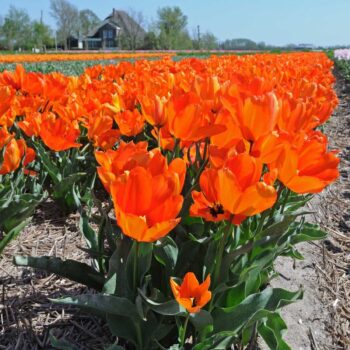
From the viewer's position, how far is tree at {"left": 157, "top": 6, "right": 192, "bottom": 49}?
75812mm

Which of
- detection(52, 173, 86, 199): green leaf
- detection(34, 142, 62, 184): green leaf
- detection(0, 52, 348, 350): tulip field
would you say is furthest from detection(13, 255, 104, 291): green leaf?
detection(34, 142, 62, 184): green leaf

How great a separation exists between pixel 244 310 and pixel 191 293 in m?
0.32

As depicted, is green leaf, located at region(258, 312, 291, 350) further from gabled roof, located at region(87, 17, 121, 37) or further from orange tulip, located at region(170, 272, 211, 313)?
gabled roof, located at region(87, 17, 121, 37)

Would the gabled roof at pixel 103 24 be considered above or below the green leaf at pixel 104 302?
above

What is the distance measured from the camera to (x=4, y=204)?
202cm

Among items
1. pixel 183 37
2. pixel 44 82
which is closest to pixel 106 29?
pixel 183 37

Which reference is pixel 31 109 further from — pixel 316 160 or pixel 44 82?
pixel 316 160

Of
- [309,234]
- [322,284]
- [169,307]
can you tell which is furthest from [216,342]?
[322,284]

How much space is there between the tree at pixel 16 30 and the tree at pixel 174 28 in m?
23.5

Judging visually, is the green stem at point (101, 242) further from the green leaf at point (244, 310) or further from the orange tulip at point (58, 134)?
the orange tulip at point (58, 134)

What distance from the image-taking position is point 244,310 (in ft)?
4.74

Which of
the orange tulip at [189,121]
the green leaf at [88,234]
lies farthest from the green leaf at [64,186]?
the orange tulip at [189,121]

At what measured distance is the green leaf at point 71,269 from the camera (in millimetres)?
1511

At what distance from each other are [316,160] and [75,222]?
71.9 inches
